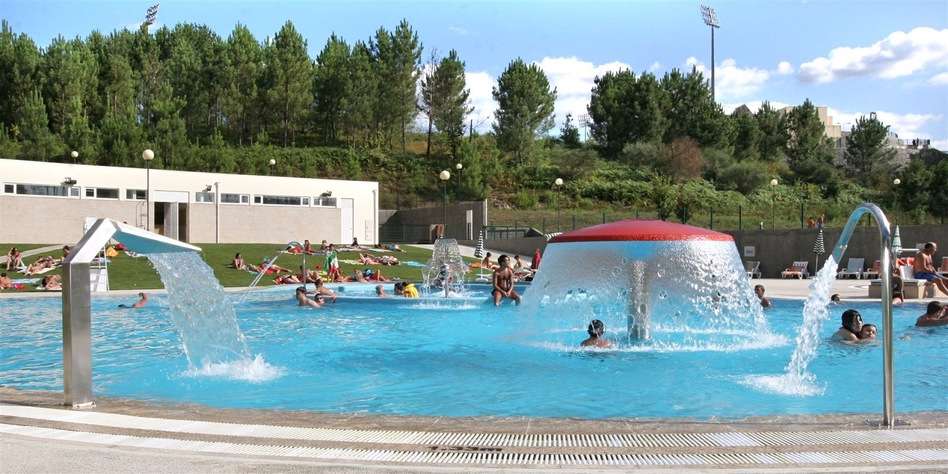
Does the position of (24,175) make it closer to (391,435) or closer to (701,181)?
(391,435)

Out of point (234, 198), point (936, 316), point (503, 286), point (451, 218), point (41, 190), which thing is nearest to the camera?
point (936, 316)

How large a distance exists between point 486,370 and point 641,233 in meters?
2.77

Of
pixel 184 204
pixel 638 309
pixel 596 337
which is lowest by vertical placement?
pixel 596 337

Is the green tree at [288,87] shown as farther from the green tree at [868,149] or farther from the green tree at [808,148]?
the green tree at [868,149]

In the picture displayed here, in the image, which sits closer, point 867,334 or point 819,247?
point 867,334

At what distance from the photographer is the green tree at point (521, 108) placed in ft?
232

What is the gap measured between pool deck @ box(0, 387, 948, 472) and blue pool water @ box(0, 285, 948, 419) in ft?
5.32

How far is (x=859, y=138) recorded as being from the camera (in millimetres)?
76125

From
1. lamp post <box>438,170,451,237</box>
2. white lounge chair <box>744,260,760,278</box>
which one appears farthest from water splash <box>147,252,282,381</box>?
white lounge chair <box>744,260,760,278</box>

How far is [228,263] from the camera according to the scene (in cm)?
3062

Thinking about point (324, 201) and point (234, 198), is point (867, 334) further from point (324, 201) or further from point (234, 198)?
point (324, 201)

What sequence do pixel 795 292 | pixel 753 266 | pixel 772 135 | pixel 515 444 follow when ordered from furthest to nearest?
pixel 772 135
pixel 753 266
pixel 795 292
pixel 515 444

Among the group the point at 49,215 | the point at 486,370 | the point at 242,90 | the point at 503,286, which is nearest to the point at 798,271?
the point at 503,286

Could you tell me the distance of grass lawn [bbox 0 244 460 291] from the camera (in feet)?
82.5
